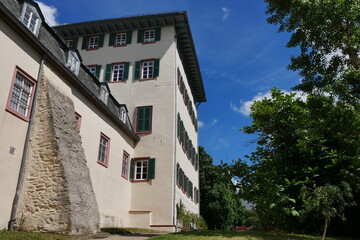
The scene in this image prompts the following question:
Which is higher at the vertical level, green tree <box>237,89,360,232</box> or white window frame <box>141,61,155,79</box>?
white window frame <box>141,61,155,79</box>

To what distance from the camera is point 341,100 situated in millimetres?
10195

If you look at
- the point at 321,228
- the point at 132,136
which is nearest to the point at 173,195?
the point at 132,136

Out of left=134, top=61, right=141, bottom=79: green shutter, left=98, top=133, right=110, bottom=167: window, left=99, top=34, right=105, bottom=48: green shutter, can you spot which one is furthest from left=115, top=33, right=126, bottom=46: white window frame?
left=98, top=133, right=110, bottom=167: window

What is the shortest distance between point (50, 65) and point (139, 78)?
975 cm

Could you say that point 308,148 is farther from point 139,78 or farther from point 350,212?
point 139,78

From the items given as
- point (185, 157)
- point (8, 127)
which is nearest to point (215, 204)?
point (185, 157)

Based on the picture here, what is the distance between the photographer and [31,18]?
11.5 m

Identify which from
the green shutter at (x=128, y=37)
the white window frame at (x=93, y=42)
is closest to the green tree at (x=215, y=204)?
the green shutter at (x=128, y=37)

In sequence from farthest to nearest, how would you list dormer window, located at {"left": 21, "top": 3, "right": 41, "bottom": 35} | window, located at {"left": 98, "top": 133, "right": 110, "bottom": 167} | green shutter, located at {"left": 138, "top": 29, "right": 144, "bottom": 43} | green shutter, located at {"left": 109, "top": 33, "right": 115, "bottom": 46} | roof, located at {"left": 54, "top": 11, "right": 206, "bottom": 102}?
1. green shutter, located at {"left": 109, "top": 33, "right": 115, "bottom": 46}
2. green shutter, located at {"left": 138, "top": 29, "right": 144, "bottom": 43}
3. roof, located at {"left": 54, "top": 11, "right": 206, "bottom": 102}
4. window, located at {"left": 98, "top": 133, "right": 110, "bottom": 167}
5. dormer window, located at {"left": 21, "top": 3, "right": 41, "bottom": 35}

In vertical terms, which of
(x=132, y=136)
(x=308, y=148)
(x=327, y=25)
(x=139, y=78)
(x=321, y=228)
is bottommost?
(x=321, y=228)

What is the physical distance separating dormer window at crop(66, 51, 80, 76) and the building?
0.09 m

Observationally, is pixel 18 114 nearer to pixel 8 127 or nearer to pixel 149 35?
pixel 8 127

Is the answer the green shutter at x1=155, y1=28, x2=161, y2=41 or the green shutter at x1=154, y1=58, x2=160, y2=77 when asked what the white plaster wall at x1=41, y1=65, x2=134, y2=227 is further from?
the green shutter at x1=155, y1=28, x2=161, y2=41

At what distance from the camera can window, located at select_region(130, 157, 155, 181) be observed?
62.3 ft
